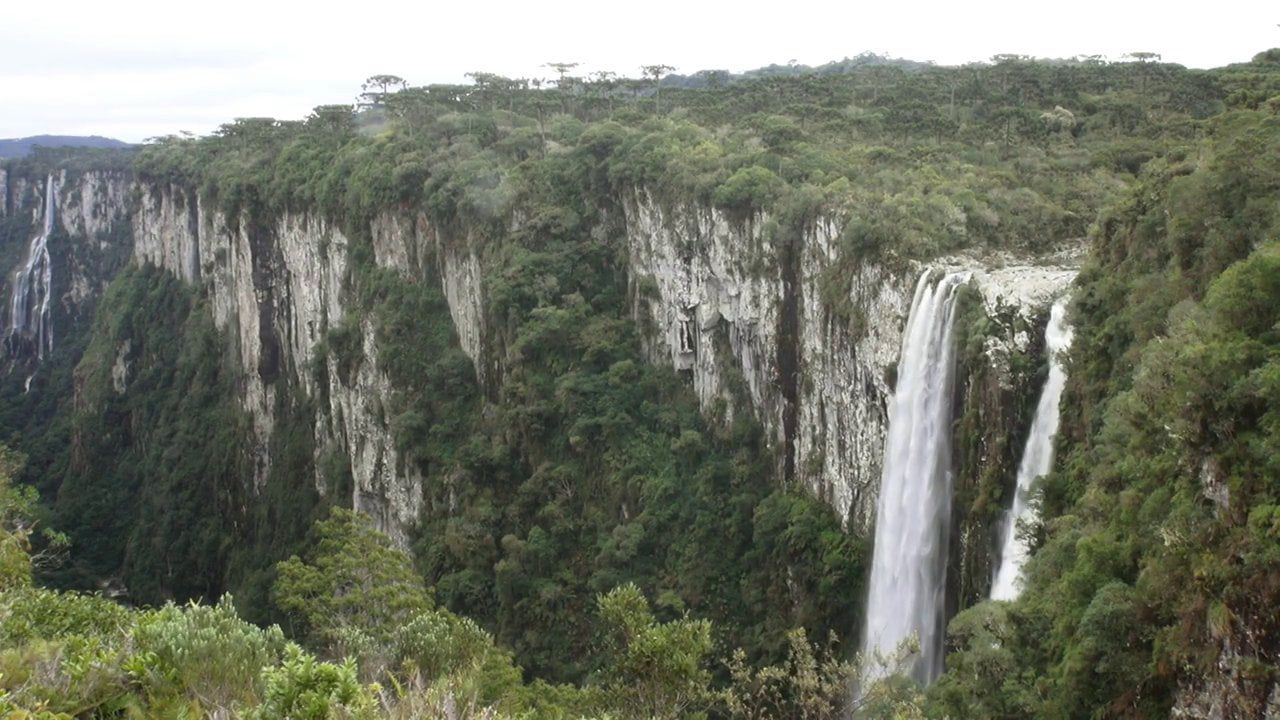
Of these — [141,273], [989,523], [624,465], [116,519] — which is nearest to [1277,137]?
[989,523]

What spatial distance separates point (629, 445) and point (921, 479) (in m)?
12.5

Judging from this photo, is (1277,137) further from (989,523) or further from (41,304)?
(41,304)

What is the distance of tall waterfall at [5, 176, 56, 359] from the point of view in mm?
76812

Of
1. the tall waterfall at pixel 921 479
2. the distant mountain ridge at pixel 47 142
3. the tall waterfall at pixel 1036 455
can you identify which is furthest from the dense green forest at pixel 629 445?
the distant mountain ridge at pixel 47 142

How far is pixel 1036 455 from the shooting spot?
17609mm

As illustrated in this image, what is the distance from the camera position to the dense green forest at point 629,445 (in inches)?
419

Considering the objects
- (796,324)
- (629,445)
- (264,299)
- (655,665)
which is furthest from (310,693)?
(264,299)

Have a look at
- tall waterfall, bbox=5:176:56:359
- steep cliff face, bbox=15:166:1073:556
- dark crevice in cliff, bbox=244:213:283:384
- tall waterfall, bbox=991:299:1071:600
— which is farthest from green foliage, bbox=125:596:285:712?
tall waterfall, bbox=5:176:56:359

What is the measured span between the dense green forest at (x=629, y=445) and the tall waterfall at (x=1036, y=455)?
88 cm

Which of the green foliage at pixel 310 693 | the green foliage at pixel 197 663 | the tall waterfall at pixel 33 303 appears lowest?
the tall waterfall at pixel 33 303

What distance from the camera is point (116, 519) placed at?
54781mm

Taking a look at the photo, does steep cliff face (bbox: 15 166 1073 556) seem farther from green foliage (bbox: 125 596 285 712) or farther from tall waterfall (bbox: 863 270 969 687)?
green foliage (bbox: 125 596 285 712)

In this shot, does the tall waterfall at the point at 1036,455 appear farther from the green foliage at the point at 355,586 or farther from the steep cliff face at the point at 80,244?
the steep cliff face at the point at 80,244

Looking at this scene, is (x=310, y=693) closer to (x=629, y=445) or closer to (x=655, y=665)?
(x=655, y=665)
